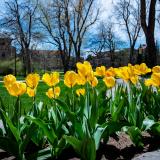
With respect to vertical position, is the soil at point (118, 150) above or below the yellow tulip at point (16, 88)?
below

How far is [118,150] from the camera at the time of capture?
8.72ft

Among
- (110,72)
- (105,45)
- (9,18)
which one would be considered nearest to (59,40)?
(9,18)

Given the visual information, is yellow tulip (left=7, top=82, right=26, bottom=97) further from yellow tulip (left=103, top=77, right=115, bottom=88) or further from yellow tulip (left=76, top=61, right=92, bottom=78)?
yellow tulip (left=103, top=77, right=115, bottom=88)

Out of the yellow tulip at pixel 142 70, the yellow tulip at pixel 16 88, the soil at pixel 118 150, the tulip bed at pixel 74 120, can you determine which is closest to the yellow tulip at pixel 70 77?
the tulip bed at pixel 74 120

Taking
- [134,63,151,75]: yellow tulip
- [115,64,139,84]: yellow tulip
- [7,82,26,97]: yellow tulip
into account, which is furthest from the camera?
[134,63,151,75]: yellow tulip

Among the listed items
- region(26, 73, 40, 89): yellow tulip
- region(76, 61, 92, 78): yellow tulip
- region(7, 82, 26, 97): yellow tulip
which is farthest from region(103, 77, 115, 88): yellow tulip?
region(7, 82, 26, 97): yellow tulip

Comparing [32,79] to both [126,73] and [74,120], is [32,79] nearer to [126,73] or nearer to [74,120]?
[74,120]

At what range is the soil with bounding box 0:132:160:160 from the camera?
2.53 meters

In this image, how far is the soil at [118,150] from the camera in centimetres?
253

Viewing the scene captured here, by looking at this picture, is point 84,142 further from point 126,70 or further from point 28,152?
point 126,70

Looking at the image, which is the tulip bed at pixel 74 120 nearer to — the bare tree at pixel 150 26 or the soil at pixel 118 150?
the soil at pixel 118 150

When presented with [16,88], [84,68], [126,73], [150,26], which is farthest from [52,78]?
[150,26]

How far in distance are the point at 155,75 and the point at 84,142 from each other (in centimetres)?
103

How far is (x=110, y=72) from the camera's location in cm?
316
